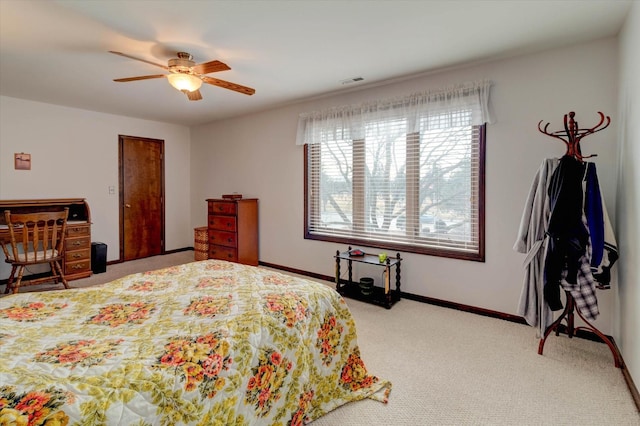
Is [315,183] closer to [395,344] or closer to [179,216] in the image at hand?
[395,344]

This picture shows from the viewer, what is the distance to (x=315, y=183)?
4418 millimetres

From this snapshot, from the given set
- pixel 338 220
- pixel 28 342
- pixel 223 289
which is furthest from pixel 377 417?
pixel 338 220

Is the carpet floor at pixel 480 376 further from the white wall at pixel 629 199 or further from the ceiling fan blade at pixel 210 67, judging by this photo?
the ceiling fan blade at pixel 210 67

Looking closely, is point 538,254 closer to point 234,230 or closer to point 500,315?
point 500,315

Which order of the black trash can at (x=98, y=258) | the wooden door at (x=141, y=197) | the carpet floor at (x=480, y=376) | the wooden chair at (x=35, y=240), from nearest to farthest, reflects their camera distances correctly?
the carpet floor at (x=480, y=376) < the wooden chair at (x=35, y=240) < the black trash can at (x=98, y=258) < the wooden door at (x=141, y=197)

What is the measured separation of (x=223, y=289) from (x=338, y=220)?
256cm

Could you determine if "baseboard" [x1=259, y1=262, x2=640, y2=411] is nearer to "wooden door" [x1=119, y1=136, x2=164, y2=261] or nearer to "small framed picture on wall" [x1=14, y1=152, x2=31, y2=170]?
"wooden door" [x1=119, y1=136, x2=164, y2=261]

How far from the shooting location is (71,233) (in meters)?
4.25

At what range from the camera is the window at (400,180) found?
321cm

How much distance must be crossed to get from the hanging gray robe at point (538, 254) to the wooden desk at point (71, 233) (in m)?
5.06

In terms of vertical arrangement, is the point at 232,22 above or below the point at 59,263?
above

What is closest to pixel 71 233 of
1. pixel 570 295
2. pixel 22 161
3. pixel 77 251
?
pixel 77 251

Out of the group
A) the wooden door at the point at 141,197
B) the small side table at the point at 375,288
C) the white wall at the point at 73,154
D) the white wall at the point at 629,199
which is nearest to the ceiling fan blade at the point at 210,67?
the small side table at the point at 375,288

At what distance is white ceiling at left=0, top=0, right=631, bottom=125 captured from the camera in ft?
7.00
